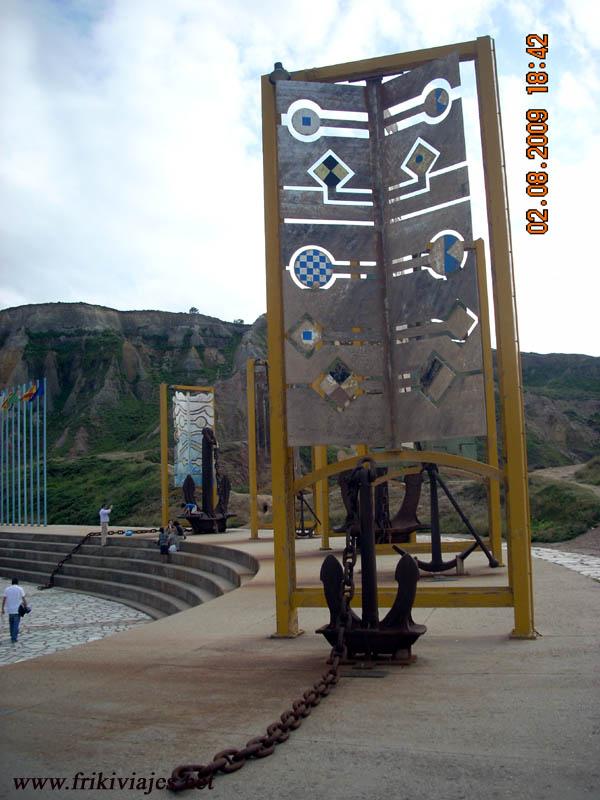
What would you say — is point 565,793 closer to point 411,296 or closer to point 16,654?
point 411,296

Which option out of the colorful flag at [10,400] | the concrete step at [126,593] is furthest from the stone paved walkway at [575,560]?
the colorful flag at [10,400]

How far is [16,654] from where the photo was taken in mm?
10234

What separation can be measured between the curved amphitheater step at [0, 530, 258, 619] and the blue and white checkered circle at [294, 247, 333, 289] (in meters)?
5.98

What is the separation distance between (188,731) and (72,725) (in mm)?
665

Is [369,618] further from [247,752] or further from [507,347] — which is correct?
[507,347]

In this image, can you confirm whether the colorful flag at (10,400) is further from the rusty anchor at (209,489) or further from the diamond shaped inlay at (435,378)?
the diamond shaped inlay at (435,378)

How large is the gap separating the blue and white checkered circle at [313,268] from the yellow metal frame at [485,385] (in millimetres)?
176

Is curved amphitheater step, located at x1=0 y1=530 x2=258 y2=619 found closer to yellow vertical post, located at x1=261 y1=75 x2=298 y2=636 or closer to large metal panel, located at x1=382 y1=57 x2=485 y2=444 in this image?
yellow vertical post, located at x1=261 y1=75 x2=298 y2=636

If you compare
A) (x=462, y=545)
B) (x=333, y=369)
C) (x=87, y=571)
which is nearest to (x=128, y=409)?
(x=87, y=571)

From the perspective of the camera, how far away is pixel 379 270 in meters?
6.35

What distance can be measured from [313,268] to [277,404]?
3.76 ft

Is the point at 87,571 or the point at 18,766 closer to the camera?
the point at 18,766

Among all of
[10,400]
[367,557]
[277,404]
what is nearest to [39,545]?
[10,400]

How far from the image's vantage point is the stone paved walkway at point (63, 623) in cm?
1067
